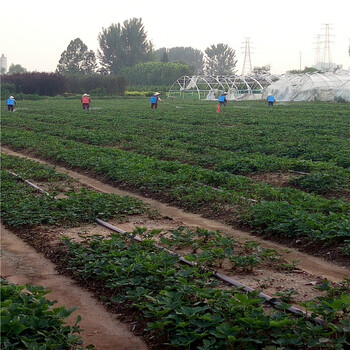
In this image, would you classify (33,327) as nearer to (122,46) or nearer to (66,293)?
(66,293)

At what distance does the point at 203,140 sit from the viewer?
1777 centimetres

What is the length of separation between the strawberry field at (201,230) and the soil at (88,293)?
9 cm

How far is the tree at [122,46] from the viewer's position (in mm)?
105500

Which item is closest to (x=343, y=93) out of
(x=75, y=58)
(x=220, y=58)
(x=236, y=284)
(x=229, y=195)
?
(x=229, y=195)

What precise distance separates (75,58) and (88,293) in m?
95.9

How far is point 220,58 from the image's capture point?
5423 inches

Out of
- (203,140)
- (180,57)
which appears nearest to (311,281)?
(203,140)

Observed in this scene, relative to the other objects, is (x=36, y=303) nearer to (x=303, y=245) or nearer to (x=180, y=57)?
(x=303, y=245)

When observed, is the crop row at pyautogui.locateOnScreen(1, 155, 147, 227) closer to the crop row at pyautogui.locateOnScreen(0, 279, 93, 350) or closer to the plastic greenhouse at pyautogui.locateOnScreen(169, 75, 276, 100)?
the crop row at pyautogui.locateOnScreen(0, 279, 93, 350)

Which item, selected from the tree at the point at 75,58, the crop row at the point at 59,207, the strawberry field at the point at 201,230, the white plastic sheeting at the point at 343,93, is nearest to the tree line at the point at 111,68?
the tree at the point at 75,58

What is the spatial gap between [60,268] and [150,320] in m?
2.12

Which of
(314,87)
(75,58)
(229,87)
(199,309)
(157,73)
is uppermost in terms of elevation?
(75,58)

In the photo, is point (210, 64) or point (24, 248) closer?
point (24, 248)

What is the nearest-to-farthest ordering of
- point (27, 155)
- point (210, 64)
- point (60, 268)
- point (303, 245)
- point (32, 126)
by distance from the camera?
1. point (60, 268)
2. point (303, 245)
3. point (27, 155)
4. point (32, 126)
5. point (210, 64)
